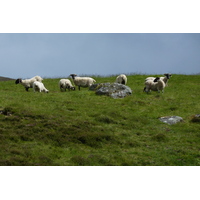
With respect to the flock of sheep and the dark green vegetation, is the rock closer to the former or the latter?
the dark green vegetation

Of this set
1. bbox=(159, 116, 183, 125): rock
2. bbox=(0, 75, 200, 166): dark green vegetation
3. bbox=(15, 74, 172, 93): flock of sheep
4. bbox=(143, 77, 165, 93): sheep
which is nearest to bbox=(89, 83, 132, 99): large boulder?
bbox=(0, 75, 200, 166): dark green vegetation

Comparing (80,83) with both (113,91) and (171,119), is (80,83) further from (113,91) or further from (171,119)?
(171,119)

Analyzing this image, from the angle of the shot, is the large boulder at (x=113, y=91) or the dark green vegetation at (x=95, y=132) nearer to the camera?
the dark green vegetation at (x=95, y=132)

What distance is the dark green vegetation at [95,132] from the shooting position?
15.0 meters

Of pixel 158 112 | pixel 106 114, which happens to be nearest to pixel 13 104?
pixel 106 114

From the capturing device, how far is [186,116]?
24594 mm

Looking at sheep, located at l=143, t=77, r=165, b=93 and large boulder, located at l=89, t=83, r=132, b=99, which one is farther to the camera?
sheep, located at l=143, t=77, r=165, b=93

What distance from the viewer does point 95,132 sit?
18.6m

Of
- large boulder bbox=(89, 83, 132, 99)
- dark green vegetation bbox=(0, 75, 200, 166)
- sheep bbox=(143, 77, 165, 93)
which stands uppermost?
Answer: sheep bbox=(143, 77, 165, 93)

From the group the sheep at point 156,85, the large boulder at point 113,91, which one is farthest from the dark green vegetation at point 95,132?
the sheep at point 156,85

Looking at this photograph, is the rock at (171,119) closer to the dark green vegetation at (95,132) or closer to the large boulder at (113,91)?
the dark green vegetation at (95,132)

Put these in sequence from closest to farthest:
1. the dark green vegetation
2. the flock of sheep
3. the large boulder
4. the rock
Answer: the dark green vegetation < the rock < the large boulder < the flock of sheep

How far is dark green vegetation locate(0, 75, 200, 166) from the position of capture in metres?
15.0

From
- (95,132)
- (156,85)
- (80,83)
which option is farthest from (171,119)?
(80,83)
